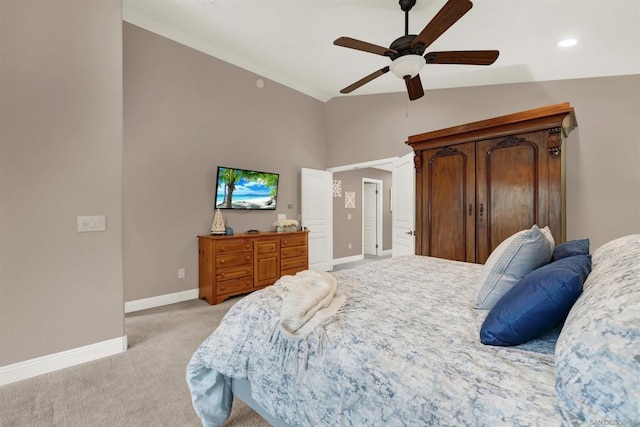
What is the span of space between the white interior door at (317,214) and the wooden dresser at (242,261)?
0.81 metres

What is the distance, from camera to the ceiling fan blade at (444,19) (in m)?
1.79

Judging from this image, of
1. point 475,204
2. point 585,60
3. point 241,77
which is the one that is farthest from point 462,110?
point 241,77

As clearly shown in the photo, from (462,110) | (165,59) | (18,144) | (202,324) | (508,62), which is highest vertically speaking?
(165,59)

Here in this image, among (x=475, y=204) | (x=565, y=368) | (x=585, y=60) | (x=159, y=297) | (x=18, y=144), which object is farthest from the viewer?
(x=159, y=297)

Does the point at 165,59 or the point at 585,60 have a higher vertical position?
the point at 165,59

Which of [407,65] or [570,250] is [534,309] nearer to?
[570,250]

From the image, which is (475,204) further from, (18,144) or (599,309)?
(18,144)

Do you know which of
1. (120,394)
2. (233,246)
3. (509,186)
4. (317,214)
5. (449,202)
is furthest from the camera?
(317,214)

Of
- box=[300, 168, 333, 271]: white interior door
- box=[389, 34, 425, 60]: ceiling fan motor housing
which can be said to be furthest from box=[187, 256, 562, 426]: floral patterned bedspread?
box=[300, 168, 333, 271]: white interior door

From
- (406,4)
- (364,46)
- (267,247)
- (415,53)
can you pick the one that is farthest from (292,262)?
(406,4)

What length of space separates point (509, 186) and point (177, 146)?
3888 millimetres

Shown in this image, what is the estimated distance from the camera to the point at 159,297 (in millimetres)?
3699

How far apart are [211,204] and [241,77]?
6.54 ft

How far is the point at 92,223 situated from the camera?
231 cm
